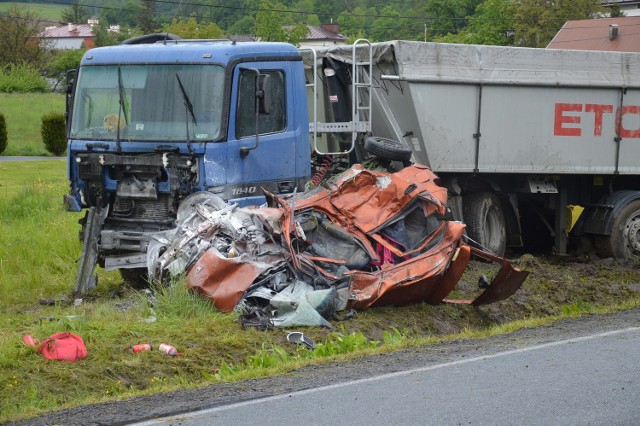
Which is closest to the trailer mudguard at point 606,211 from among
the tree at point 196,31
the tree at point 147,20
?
the tree at point 196,31

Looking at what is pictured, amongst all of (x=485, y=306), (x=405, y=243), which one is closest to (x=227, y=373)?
(x=405, y=243)

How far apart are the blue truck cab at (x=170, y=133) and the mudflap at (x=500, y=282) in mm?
2587

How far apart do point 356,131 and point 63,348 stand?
644cm

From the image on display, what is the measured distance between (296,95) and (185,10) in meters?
90.1

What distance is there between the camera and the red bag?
8453 millimetres

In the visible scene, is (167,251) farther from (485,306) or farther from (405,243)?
(485,306)

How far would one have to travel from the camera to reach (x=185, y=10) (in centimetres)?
9944

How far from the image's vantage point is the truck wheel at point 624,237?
15.7 m

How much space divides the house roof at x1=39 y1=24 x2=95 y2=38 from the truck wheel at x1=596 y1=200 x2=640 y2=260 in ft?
339

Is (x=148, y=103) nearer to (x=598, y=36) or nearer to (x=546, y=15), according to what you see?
(x=598, y=36)

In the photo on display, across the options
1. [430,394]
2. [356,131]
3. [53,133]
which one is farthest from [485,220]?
[53,133]

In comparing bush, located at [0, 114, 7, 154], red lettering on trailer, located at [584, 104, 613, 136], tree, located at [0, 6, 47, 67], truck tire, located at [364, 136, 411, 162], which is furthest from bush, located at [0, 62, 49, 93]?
truck tire, located at [364, 136, 411, 162]

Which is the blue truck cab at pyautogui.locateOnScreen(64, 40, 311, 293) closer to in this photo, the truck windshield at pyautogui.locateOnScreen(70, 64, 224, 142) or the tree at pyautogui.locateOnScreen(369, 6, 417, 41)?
the truck windshield at pyautogui.locateOnScreen(70, 64, 224, 142)

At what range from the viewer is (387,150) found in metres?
13.0
